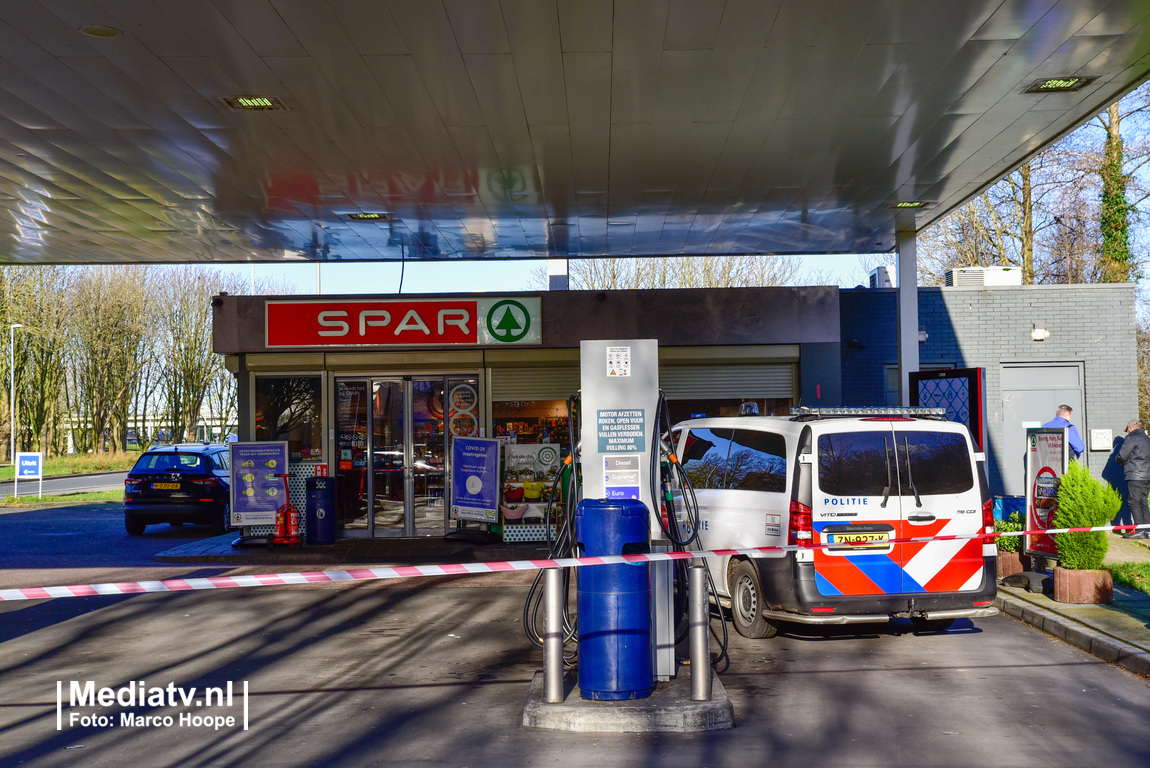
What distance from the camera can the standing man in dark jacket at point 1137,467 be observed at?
1556 centimetres

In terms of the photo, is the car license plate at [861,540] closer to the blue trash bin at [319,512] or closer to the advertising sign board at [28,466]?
the blue trash bin at [319,512]

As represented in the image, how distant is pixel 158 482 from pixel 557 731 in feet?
46.5

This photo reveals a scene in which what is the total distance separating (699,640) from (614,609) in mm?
→ 580

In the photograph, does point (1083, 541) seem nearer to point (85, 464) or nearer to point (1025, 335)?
point (1025, 335)

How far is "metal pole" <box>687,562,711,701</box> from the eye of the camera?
611cm

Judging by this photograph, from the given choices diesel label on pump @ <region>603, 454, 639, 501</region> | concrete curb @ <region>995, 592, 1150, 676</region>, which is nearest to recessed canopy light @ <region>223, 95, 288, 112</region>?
diesel label on pump @ <region>603, 454, 639, 501</region>

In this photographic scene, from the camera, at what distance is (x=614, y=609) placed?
625 cm

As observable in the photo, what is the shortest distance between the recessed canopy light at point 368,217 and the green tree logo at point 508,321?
2275 mm

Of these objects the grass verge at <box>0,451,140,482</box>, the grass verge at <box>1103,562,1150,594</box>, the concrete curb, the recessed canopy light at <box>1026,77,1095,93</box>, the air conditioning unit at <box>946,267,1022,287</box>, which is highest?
the recessed canopy light at <box>1026,77,1095,93</box>

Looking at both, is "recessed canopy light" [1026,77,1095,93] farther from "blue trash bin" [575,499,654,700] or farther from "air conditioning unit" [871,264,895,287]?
"air conditioning unit" [871,264,895,287]

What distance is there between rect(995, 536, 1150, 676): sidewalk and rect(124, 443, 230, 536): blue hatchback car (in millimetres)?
13838

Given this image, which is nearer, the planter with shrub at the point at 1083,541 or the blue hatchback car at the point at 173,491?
the planter with shrub at the point at 1083,541

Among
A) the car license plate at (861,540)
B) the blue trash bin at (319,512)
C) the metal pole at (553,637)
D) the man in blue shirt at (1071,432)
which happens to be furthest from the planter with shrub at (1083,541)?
the blue trash bin at (319,512)

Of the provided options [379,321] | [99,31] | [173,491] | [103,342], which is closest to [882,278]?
[379,321]
